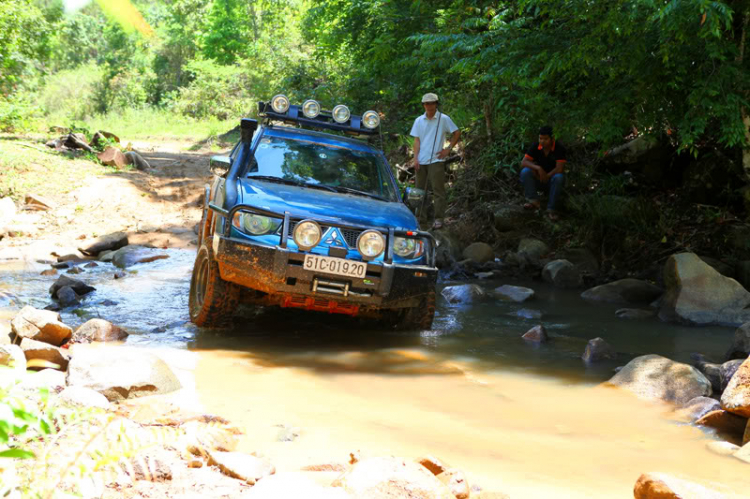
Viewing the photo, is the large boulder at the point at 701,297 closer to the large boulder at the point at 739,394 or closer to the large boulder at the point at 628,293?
the large boulder at the point at 628,293

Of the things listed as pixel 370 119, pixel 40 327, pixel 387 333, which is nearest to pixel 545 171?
pixel 370 119

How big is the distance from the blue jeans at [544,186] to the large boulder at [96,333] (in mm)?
6840

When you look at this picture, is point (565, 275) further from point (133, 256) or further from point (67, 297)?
point (67, 297)

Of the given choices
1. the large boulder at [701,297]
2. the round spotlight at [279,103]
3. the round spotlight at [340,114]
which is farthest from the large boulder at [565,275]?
the round spotlight at [279,103]

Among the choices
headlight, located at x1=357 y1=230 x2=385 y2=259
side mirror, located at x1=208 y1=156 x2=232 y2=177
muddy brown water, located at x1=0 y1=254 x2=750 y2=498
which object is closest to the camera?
muddy brown water, located at x1=0 y1=254 x2=750 y2=498

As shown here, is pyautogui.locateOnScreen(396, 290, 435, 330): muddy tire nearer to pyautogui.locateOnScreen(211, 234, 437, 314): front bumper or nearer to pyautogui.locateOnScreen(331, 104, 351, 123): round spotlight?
pyautogui.locateOnScreen(211, 234, 437, 314): front bumper

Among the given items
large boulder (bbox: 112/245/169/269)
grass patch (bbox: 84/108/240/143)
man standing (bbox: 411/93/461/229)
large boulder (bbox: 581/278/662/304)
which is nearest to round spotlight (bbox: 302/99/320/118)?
man standing (bbox: 411/93/461/229)

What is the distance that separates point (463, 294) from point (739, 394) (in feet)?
13.9

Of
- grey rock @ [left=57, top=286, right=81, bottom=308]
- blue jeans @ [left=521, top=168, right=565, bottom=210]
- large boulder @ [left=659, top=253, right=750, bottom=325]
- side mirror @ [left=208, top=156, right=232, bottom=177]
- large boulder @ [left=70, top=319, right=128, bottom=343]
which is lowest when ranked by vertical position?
grey rock @ [left=57, top=286, right=81, bottom=308]

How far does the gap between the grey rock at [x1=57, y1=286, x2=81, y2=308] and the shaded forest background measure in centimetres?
235

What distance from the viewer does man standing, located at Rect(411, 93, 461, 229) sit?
990 centimetres

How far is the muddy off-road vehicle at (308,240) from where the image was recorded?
5156mm

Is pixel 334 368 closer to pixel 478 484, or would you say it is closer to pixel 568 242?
pixel 478 484

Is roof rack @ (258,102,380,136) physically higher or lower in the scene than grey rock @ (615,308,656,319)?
higher
